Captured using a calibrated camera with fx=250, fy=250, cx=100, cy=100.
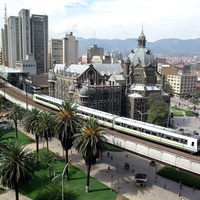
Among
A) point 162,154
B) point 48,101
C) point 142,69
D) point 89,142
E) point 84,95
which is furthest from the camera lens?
point 142,69

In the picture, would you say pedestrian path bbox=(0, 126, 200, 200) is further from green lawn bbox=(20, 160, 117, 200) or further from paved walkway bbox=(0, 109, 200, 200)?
green lawn bbox=(20, 160, 117, 200)

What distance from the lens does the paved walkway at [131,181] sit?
2159 inches

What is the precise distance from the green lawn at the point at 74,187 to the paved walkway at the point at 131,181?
6.31ft

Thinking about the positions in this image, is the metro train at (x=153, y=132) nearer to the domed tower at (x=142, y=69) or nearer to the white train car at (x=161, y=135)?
the white train car at (x=161, y=135)

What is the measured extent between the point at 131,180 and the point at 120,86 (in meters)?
56.1

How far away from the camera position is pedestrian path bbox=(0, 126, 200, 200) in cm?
5525

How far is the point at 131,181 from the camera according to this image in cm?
6122

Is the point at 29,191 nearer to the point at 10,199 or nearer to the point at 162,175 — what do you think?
the point at 10,199

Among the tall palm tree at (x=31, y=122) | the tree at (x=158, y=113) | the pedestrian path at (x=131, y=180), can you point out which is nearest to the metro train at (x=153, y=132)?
the pedestrian path at (x=131, y=180)

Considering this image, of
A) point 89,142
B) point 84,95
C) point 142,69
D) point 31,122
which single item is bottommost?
point 89,142

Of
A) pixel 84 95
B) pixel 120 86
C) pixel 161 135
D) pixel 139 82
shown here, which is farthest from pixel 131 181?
pixel 139 82

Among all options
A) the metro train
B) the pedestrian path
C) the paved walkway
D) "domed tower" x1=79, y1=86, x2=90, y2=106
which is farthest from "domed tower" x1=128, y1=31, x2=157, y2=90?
the paved walkway

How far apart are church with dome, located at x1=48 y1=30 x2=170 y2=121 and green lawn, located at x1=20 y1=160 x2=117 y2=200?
131 feet

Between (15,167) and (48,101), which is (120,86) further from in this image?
(15,167)
